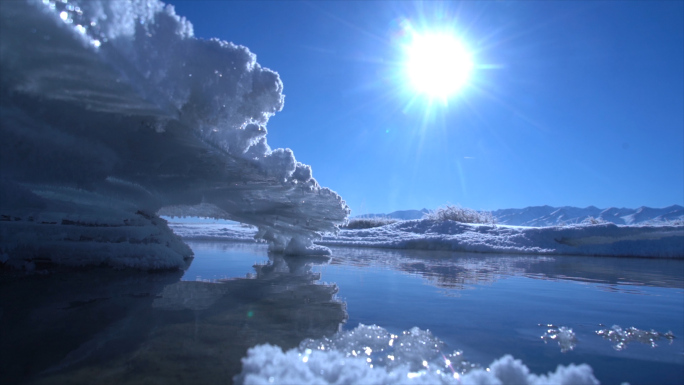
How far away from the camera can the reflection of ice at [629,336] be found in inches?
62.8

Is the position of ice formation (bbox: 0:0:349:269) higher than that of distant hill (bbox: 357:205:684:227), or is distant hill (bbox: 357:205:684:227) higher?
distant hill (bbox: 357:205:684:227)

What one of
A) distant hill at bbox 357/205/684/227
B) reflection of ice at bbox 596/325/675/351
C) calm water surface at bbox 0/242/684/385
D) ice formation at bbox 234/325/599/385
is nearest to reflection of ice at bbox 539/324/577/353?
calm water surface at bbox 0/242/684/385

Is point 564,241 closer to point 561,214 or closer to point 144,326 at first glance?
point 144,326

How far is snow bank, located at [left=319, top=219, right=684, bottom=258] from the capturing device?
742 centimetres

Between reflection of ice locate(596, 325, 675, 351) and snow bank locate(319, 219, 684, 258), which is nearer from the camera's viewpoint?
reflection of ice locate(596, 325, 675, 351)

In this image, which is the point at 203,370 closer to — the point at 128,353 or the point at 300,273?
the point at 128,353

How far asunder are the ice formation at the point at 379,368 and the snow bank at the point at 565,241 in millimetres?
5375

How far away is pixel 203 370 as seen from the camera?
1.14m

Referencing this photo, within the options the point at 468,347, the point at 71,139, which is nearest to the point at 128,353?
the point at 468,347

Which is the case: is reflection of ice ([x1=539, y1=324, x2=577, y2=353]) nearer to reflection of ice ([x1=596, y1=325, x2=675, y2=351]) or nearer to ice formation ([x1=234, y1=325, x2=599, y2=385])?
reflection of ice ([x1=596, y1=325, x2=675, y2=351])

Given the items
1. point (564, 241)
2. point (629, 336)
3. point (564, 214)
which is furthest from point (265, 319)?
point (564, 214)

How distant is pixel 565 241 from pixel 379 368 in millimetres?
8632

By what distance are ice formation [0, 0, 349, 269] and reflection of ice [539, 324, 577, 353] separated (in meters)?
2.12

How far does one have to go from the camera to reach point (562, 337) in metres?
1.60
